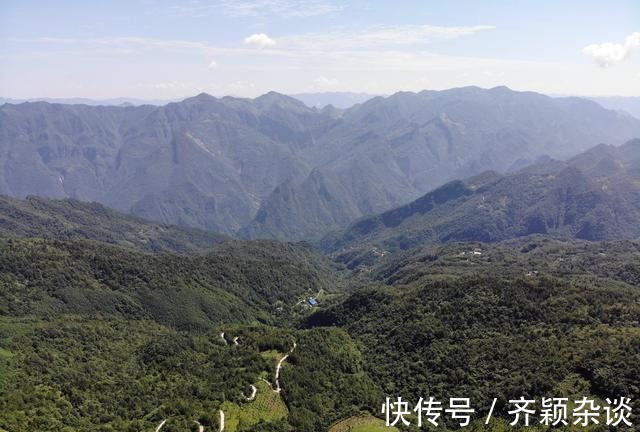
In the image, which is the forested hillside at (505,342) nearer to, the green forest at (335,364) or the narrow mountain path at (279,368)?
the green forest at (335,364)

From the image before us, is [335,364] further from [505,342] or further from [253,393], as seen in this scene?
[505,342]

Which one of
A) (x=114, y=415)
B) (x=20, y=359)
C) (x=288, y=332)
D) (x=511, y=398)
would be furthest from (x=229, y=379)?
(x=511, y=398)

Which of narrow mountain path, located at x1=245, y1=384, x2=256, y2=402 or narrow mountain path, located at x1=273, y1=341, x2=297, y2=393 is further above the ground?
narrow mountain path, located at x1=245, y1=384, x2=256, y2=402

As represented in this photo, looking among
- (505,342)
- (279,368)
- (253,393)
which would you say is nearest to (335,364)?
(279,368)

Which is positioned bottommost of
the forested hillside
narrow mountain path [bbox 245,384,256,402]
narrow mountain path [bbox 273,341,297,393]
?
narrow mountain path [bbox 273,341,297,393]

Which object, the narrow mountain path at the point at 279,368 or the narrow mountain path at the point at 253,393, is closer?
the narrow mountain path at the point at 253,393

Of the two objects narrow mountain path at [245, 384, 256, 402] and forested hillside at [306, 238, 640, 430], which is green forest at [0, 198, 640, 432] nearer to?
forested hillside at [306, 238, 640, 430]

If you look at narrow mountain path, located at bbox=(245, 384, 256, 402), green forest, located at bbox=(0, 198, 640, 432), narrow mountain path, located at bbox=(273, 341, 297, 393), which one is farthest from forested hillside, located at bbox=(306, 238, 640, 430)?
narrow mountain path, located at bbox=(245, 384, 256, 402)

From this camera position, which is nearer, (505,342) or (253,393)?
(253,393)

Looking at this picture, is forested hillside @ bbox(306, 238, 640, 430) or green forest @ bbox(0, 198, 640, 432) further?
green forest @ bbox(0, 198, 640, 432)

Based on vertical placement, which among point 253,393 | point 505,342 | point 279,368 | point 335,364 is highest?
point 505,342

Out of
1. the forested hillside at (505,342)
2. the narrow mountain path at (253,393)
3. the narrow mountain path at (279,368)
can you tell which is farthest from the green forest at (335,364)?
the narrow mountain path at (279,368)

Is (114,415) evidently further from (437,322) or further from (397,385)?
(437,322)
